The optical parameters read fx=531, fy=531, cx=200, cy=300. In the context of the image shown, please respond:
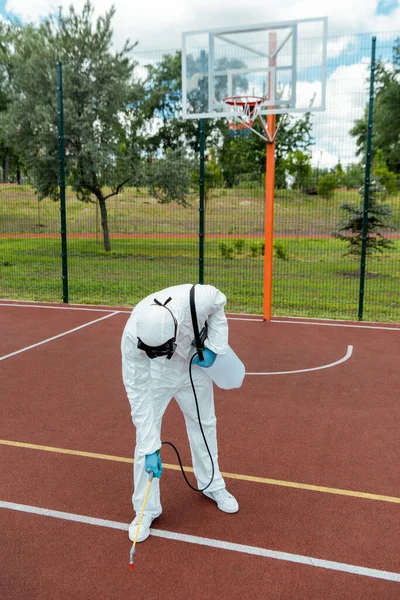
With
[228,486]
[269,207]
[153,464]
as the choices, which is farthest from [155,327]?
[269,207]

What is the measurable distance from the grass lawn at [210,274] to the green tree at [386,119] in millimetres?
2907

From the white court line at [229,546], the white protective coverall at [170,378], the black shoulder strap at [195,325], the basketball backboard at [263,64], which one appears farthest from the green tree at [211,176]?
the white court line at [229,546]

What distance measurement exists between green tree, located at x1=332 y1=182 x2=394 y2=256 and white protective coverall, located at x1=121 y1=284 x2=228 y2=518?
362 inches

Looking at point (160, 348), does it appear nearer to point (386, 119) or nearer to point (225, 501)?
point (225, 501)

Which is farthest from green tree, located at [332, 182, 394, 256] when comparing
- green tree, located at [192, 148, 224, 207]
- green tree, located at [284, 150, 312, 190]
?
green tree, located at [192, 148, 224, 207]

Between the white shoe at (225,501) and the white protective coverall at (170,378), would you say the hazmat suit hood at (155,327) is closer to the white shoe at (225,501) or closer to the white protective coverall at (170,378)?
the white protective coverall at (170,378)

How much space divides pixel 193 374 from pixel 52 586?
149 centimetres

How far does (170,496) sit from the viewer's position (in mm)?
3957

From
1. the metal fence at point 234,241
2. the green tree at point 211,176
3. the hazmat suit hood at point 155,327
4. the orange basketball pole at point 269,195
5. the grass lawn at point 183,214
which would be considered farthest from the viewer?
the grass lawn at point 183,214

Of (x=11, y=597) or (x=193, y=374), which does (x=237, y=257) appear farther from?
(x=11, y=597)

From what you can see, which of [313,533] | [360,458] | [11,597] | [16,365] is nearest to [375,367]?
[360,458]

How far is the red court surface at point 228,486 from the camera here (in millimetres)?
3064

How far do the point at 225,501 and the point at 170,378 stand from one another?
101 cm

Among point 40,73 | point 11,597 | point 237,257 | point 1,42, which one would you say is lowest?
point 11,597
